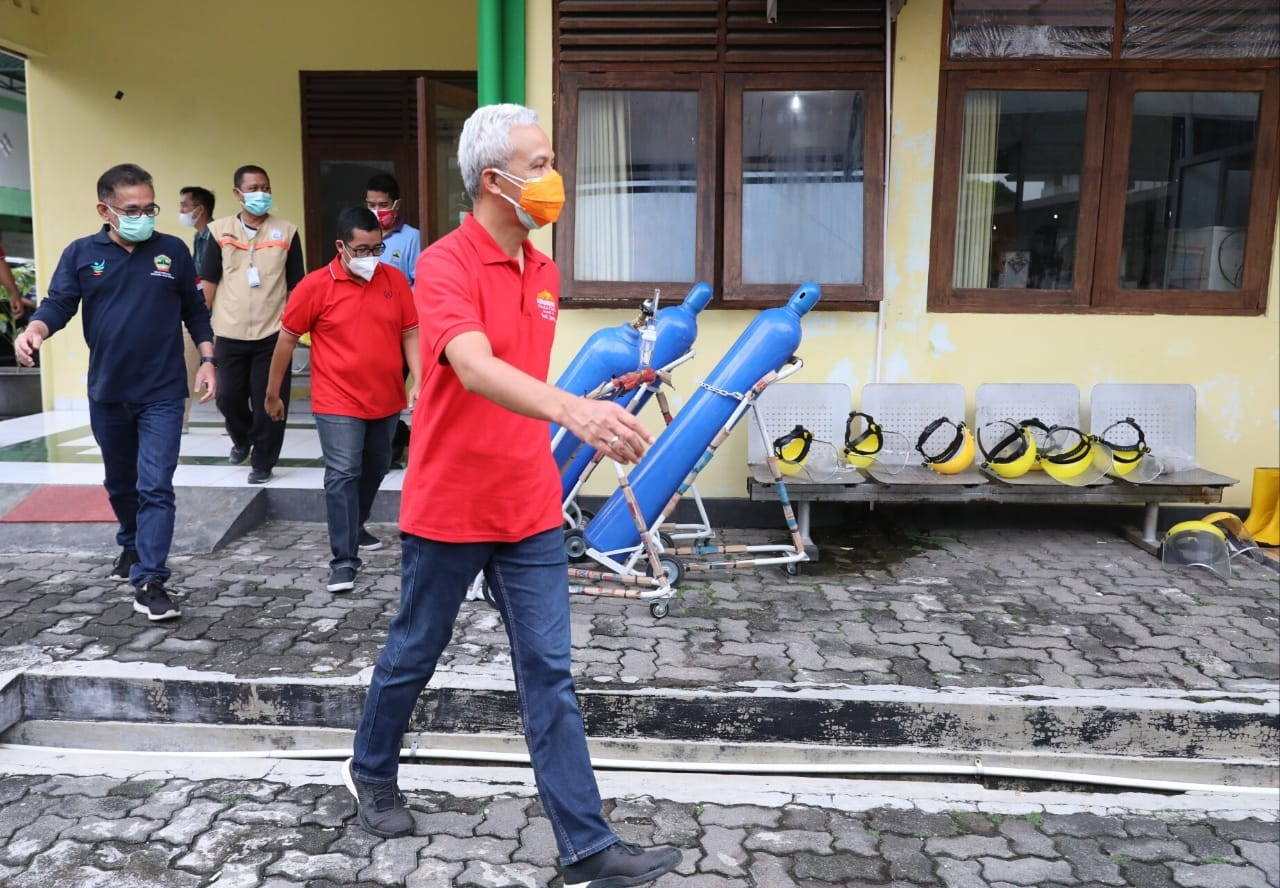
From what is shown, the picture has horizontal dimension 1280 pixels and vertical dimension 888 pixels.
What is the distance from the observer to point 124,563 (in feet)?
16.1

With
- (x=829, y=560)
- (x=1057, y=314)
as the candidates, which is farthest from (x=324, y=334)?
(x=1057, y=314)

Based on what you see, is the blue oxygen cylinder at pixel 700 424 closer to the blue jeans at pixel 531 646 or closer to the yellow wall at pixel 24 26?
the blue jeans at pixel 531 646

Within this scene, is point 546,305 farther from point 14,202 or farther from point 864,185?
point 14,202

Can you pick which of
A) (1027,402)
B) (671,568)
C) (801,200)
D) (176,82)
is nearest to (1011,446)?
(1027,402)

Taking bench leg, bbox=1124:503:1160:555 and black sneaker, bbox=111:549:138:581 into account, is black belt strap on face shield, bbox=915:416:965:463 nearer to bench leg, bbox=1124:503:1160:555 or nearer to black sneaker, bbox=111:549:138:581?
bench leg, bbox=1124:503:1160:555

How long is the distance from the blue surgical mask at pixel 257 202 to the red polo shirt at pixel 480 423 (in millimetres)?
3975

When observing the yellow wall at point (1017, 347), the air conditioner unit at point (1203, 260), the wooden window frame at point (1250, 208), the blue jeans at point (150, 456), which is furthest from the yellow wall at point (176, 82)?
the air conditioner unit at point (1203, 260)

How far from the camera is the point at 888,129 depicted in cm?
580

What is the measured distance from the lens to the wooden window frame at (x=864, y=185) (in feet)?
18.9

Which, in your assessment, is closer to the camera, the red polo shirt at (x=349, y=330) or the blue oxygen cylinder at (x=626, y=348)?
the red polo shirt at (x=349, y=330)

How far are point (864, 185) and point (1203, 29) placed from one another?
6.86ft

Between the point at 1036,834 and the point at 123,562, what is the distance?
13.6 feet

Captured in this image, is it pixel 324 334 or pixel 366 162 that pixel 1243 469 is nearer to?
pixel 324 334

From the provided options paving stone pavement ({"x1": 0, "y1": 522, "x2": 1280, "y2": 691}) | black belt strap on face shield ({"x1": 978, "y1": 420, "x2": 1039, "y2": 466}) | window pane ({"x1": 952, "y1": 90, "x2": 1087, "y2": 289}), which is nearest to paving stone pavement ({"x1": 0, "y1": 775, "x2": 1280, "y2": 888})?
paving stone pavement ({"x1": 0, "y1": 522, "x2": 1280, "y2": 691})
